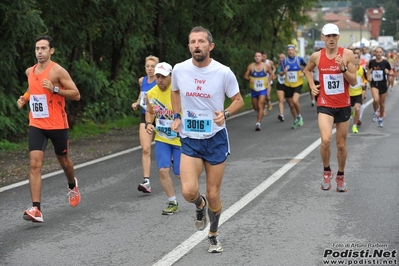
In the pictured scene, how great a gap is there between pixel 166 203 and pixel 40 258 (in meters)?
2.82

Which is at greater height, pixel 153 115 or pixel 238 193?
pixel 153 115

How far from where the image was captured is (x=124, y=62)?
23953 millimetres

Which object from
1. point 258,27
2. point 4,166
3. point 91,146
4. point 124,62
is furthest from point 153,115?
point 258,27

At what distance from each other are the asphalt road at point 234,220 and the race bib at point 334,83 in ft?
4.03

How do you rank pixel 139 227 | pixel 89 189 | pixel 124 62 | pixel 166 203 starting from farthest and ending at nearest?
1. pixel 124 62
2. pixel 89 189
3. pixel 166 203
4. pixel 139 227

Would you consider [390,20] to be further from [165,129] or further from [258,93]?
[165,129]

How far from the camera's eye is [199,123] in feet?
23.8

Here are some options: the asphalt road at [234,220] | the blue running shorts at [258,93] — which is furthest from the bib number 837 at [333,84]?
the blue running shorts at [258,93]

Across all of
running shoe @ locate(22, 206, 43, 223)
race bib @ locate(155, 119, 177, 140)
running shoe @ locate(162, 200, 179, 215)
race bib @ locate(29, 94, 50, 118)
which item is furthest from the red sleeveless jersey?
running shoe @ locate(22, 206, 43, 223)

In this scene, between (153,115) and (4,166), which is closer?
(153,115)

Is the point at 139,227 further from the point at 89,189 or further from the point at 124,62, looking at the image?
the point at 124,62

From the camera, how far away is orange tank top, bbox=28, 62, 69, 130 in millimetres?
9141

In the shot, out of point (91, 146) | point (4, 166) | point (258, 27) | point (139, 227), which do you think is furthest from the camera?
point (258, 27)

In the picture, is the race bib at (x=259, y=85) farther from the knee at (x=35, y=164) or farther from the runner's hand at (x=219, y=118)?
the runner's hand at (x=219, y=118)
